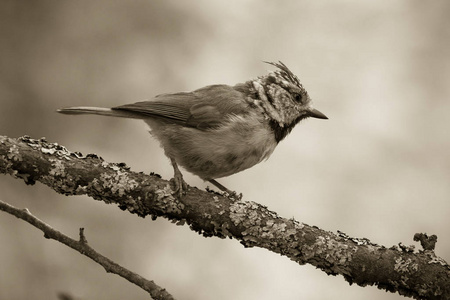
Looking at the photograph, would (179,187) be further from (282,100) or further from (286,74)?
(286,74)

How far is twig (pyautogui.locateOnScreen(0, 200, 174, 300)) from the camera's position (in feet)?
9.20

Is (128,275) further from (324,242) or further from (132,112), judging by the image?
(132,112)

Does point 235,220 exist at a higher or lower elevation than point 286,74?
lower

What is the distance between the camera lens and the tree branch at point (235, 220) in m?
3.57

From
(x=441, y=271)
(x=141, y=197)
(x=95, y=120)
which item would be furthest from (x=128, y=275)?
(x=95, y=120)

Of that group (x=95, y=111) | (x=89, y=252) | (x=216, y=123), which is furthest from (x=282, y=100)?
(x=89, y=252)

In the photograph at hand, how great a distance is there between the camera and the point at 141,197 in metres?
3.73

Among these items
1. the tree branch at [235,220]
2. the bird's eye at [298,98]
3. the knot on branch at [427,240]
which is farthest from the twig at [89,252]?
the bird's eye at [298,98]

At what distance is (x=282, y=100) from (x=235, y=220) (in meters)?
1.58

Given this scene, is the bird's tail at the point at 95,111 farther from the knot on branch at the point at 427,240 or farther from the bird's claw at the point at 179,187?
the knot on branch at the point at 427,240

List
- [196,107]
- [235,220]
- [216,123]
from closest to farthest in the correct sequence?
[235,220] → [216,123] → [196,107]

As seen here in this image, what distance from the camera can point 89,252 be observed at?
2883mm

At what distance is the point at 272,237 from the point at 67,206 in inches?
84.9

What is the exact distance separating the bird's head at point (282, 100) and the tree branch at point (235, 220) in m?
1.22
